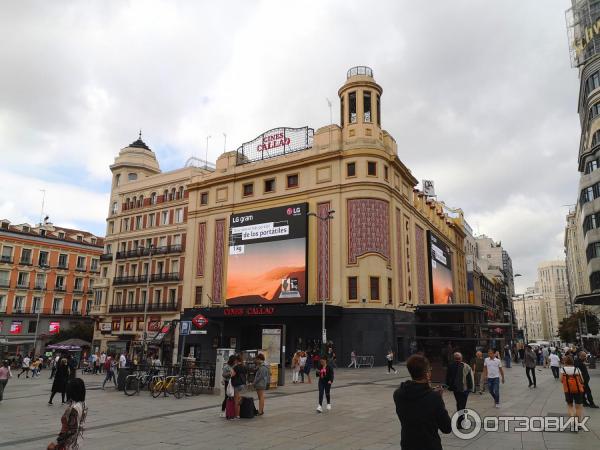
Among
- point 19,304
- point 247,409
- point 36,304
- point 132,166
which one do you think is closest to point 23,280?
point 19,304

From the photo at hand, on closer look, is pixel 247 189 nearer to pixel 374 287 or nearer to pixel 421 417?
pixel 374 287

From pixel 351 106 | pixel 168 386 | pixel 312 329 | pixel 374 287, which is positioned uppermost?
pixel 351 106

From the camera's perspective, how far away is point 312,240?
4134 cm

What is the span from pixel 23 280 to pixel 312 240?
150ft

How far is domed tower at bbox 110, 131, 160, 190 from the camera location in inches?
2446

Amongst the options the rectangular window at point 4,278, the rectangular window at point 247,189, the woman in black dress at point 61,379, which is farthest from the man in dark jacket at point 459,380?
the rectangular window at point 4,278

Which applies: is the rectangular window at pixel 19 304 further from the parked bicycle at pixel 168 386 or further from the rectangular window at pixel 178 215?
the parked bicycle at pixel 168 386

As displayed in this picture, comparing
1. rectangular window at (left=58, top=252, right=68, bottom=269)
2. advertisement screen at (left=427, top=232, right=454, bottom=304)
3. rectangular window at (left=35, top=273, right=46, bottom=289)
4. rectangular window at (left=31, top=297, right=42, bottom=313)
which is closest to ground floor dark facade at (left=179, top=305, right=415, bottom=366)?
advertisement screen at (left=427, top=232, right=454, bottom=304)

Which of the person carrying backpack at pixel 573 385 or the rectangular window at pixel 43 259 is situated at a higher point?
the rectangular window at pixel 43 259

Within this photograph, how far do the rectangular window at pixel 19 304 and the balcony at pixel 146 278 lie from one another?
1657cm

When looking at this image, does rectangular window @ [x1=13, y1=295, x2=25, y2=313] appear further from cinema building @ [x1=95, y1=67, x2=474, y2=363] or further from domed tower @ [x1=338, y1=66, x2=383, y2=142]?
domed tower @ [x1=338, y1=66, x2=383, y2=142]

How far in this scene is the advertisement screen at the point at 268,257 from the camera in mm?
40938

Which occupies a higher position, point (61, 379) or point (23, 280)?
point (23, 280)

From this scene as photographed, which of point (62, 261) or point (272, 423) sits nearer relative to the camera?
point (272, 423)
